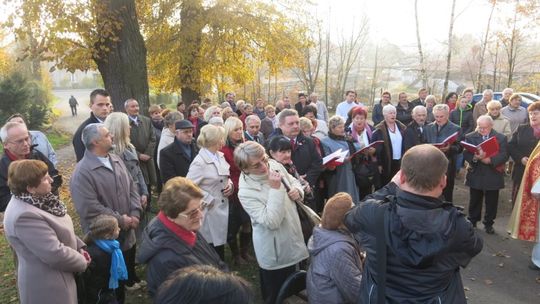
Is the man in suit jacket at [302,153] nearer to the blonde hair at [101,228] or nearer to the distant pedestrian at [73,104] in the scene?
the blonde hair at [101,228]

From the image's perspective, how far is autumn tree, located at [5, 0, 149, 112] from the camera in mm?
8359

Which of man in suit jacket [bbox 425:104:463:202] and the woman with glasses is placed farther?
man in suit jacket [bbox 425:104:463:202]

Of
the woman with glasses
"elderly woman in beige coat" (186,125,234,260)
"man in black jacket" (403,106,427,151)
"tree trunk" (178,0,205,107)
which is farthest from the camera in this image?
"tree trunk" (178,0,205,107)

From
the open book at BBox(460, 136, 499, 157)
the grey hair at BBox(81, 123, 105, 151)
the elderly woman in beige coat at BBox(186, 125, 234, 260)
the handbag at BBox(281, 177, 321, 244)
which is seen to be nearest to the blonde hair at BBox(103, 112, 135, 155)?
the grey hair at BBox(81, 123, 105, 151)

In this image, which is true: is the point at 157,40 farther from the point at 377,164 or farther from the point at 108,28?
the point at 377,164

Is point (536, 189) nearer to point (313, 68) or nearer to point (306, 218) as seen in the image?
point (306, 218)

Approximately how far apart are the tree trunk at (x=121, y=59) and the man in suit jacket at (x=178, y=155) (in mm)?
4048

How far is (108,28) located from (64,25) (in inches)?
45.7

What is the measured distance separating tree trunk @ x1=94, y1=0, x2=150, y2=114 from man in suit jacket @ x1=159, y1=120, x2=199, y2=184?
4.05m

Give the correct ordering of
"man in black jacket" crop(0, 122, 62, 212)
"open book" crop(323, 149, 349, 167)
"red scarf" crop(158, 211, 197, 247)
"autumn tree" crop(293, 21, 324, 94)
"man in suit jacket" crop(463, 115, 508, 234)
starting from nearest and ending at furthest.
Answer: "red scarf" crop(158, 211, 197, 247), "man in black jacket" crop(0, 122, 62, 212), "open book" crop(323, 149, 349, 167), "man in suit jacket" crop(463, 115, 508, 234), "autumn tree" crop(293, 21, 324, 94)

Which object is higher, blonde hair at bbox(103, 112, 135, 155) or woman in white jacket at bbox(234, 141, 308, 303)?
blonde hair at bbox(103, 112, 135, 155)

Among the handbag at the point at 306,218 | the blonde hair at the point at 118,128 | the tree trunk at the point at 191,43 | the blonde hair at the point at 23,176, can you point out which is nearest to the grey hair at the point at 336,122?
the handbag at the point at 306,218

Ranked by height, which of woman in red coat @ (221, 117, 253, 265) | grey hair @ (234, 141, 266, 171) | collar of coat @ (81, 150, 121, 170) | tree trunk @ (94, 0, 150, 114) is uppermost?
tree trunk @ (94, 0, 150, 114)

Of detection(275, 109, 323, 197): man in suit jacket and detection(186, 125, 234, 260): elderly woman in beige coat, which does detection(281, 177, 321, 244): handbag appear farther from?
detection(275, 109, 323, 197): man in suit jacket
